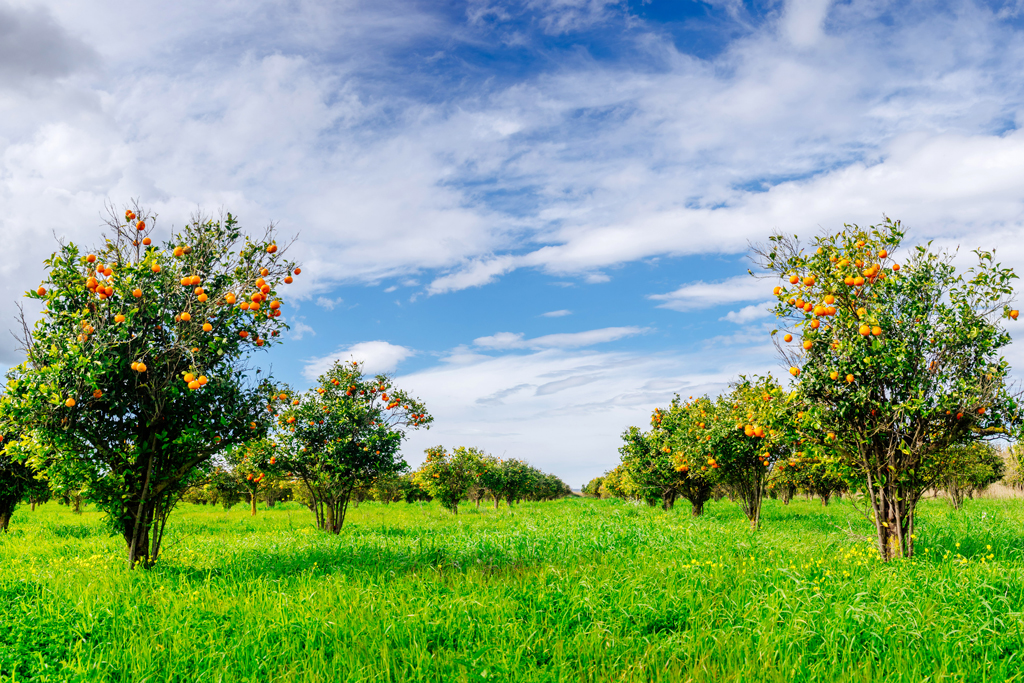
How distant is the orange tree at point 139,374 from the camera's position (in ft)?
28.0

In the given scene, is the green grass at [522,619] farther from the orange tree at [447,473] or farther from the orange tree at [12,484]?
the orange tree at [447,473]

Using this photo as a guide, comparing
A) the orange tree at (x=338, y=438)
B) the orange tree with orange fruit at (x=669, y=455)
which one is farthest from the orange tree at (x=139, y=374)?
the orange tree with orange fruit at (x=669, y=455)

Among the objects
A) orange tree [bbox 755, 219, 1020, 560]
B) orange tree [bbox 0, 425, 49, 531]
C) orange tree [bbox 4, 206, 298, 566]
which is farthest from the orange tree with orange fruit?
orange tree [bbox 0, 425, 49, 531]

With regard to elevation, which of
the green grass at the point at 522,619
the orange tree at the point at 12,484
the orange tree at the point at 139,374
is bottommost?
the green grass at the point at 522,619

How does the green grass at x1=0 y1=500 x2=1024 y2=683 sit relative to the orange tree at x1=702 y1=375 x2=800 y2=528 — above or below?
below

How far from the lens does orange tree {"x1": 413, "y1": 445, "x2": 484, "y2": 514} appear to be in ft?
97.7

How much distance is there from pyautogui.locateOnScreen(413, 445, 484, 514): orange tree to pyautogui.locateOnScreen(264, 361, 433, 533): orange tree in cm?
1207

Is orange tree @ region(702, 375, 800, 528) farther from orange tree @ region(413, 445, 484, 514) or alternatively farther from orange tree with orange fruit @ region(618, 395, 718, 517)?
orange tree @ region(413, 445, 484, 514)

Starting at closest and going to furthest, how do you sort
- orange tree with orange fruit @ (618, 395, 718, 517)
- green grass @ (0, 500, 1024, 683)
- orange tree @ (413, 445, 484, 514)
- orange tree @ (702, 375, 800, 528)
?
green grass @ (0, 500, 1024, 683)
orange tree @ (702, 375, 800, 528)
orange tree with orange fruit @ (618, 395, 718, 517)
orange tree @ (413, 445, 484, 514)

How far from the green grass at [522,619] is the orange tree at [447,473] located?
64.6ft

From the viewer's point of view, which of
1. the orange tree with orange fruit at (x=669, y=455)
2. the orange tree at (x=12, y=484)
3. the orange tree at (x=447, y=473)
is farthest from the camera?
the orange tree at (x=447, y=473)

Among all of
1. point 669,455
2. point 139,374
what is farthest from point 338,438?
point 669,455

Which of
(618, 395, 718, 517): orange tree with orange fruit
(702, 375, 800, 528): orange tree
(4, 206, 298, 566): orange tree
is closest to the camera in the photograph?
(4, 206, 298, 566): orange tree

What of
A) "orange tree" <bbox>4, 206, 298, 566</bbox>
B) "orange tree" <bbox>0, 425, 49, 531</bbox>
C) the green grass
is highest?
"orange tree" <bbox>4, 206, 298, 566</bbox>
